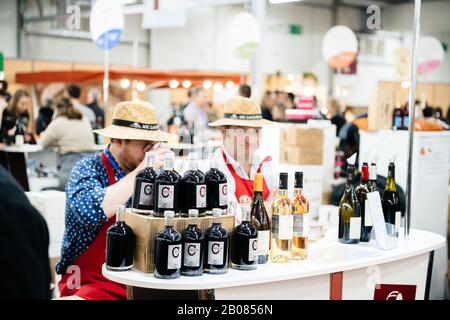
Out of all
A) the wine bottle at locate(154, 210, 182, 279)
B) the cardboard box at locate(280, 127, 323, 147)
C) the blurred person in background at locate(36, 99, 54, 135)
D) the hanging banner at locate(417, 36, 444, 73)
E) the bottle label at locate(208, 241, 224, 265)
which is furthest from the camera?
the hanging banner at locate(417, 36, 444, 73)

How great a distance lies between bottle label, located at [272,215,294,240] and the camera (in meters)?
2.96

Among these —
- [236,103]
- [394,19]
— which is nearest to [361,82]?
[394,19]

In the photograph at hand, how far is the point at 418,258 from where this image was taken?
139 inches

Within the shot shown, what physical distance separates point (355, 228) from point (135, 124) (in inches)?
47.6

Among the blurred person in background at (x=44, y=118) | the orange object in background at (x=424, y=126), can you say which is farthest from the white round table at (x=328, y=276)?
the blurred person in background at (x=44, y=118)

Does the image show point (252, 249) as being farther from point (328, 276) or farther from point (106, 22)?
point (106, 22)

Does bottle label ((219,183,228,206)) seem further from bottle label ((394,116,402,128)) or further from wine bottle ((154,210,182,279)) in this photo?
bottle label ((394,116,402,128))

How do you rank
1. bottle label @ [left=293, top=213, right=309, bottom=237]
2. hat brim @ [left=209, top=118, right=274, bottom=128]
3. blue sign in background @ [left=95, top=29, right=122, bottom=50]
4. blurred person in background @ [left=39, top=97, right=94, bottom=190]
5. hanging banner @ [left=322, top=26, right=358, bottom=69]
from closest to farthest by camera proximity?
bottle label @ [left=293, top=213, right=309, bottom=237] < hat brim @ [left=209, top=118, right=274, bottom=128] < blue sign in background @ [left=95, top=29, right=122, bottom=50] < blurred person in background @ [left=39, top=97, right=94, bottom=190] < hanging banner @ [left=322, top=26, right=358, bottom=69]

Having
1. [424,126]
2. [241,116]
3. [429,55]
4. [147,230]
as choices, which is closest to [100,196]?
[147,230]

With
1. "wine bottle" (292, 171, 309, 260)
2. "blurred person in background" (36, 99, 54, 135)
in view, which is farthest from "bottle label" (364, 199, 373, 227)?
"blurred person in background" (36, 99, 54, 135)

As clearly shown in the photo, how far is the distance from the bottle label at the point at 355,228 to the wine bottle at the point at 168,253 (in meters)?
1.14

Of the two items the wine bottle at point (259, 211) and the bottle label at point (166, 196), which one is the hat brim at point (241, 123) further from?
the bottle label at point (166, 196)

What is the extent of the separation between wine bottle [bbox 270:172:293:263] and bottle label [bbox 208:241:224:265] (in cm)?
39

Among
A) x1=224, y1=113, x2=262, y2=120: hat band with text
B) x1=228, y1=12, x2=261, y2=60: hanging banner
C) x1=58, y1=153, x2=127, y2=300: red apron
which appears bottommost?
x1=58, y1=153, x2=127, y2=300: red apron
